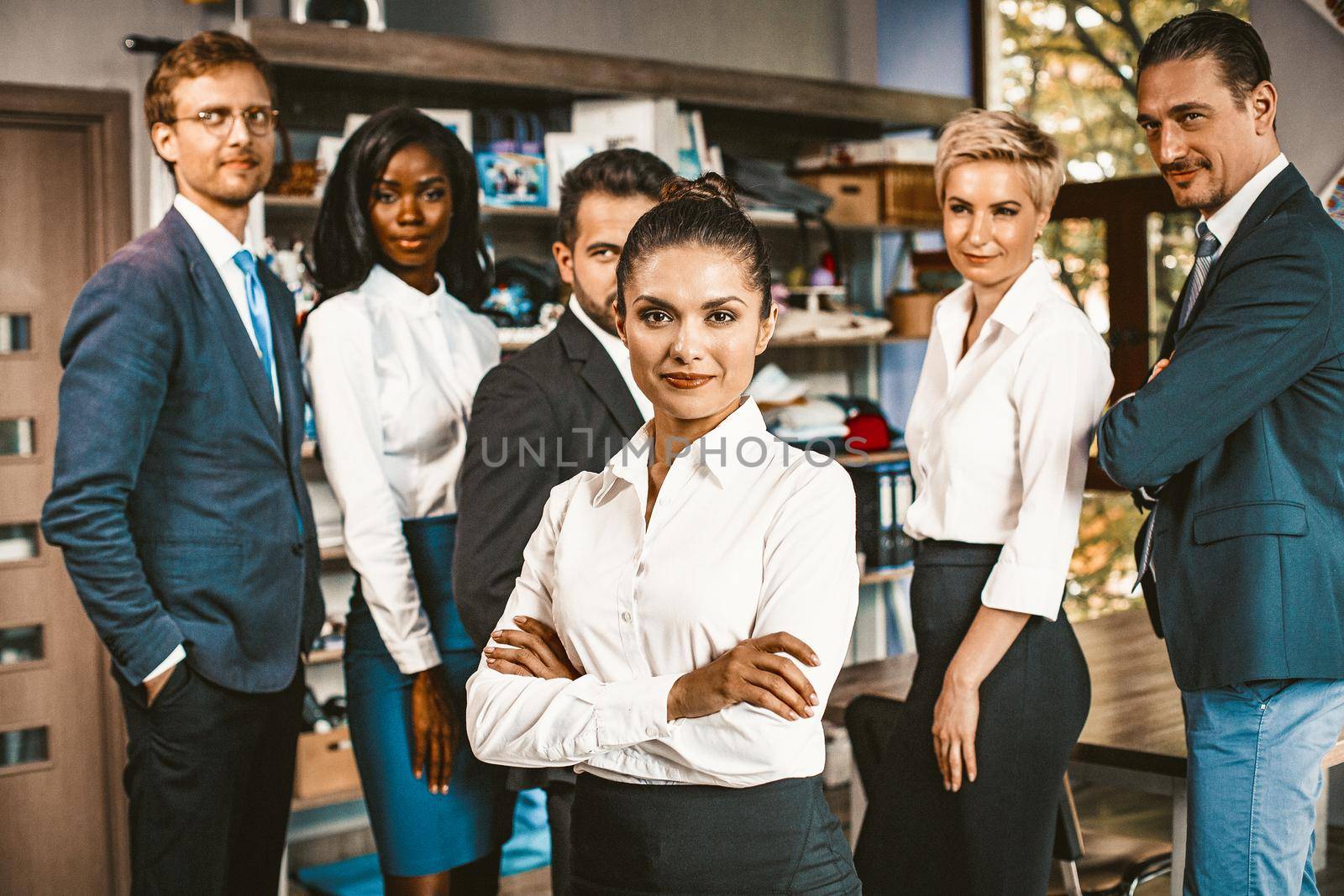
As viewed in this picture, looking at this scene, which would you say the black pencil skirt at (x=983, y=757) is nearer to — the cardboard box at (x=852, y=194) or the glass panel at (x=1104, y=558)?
the cardboard box at (x=852, y=194)

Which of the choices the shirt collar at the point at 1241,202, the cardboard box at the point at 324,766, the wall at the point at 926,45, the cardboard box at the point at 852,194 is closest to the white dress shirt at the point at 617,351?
the shirt collar at the point at 1241,202

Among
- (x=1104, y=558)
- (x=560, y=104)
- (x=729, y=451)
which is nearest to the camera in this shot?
(x=729, y=451)

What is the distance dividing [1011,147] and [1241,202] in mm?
358

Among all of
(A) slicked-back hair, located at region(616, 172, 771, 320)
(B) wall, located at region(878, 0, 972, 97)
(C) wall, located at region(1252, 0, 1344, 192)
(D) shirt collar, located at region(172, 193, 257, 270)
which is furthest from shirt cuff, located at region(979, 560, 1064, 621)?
(B) wall, located at region(878, 0, 972, 97)

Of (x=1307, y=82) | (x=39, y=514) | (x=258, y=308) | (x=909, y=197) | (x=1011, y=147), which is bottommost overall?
(x=39, y=514)

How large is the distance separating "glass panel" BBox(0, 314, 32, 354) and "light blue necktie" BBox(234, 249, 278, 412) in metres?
1.73

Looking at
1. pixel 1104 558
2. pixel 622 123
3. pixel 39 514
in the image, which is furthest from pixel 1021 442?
pixel 1104 558

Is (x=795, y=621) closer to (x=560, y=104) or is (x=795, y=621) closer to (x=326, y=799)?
(x=326, y=799)

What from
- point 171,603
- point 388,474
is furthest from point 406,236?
point 171,603

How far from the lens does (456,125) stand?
12.1 ft

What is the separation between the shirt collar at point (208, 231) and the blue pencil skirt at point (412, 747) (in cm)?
56

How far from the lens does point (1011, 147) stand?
2084 mm

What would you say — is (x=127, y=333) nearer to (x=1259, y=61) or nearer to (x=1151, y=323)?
(x=1259, y=61)

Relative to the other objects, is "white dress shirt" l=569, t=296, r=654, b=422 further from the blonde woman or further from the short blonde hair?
the short blonde hair
